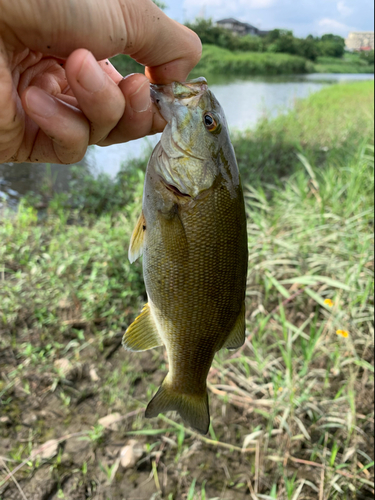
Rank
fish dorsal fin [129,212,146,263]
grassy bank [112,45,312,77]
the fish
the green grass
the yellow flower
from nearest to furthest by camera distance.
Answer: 1. the fish
2. fish dorsal fin [129,212,146,263]
3. the yellow flower
4. grassy bank [112,45,312,77]
5. the green grass

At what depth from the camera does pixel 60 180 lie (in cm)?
657

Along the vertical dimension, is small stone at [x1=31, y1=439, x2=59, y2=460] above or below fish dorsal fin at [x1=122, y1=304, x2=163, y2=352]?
below

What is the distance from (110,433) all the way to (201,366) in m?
1.38

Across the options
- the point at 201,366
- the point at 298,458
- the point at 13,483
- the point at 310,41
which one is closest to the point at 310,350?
the point at 298,458

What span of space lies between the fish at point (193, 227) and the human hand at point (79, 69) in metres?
0.14

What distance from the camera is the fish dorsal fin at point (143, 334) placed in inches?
57.8

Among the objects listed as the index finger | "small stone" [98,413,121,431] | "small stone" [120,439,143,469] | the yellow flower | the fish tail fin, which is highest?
the index finger

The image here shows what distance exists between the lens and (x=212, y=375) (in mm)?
2822

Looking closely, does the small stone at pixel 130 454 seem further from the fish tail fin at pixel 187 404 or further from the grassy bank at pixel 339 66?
the grassy bank at pixel 339 66

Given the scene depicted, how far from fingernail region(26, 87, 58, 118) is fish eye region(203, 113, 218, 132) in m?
0.53

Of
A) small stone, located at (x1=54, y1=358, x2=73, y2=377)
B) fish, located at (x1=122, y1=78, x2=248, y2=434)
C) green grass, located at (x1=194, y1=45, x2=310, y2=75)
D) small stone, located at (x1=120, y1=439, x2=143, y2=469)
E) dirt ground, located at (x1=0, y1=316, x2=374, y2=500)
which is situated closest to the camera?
fish, located at (x1=122, y1=78, x2=248, y2=434)

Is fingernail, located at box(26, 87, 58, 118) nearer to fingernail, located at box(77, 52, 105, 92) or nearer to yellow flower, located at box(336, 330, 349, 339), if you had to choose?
fingernail, located at box(77, 52, 105, 92)

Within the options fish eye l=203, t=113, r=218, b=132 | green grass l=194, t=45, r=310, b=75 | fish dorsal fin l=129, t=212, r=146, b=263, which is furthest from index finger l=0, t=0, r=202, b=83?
green grass l=194, t=45, r=310, b=75

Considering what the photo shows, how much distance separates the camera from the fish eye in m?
1.37
